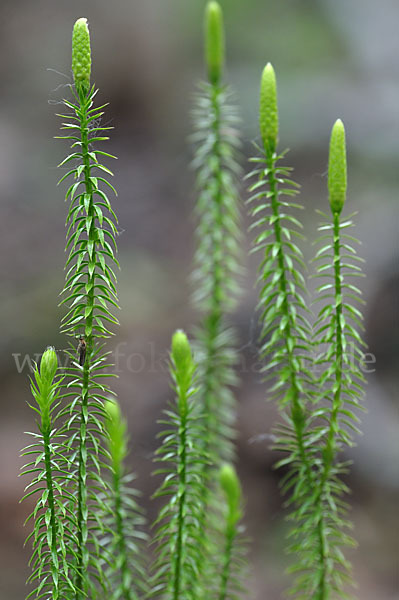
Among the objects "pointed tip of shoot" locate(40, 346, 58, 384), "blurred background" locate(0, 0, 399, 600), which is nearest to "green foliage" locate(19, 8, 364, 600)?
"pointed tip of shoot" locate(40, 346, 58, 384)

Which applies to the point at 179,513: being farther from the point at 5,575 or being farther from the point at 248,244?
the point at 248,244

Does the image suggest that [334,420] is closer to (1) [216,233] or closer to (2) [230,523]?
(2) [230,523]

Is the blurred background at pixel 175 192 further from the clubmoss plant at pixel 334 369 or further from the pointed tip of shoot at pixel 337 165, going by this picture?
the pointed tip of shoot at pixel 337 165

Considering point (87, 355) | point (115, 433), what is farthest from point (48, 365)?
point (115, 433)

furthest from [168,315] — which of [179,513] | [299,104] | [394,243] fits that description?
[179,513]

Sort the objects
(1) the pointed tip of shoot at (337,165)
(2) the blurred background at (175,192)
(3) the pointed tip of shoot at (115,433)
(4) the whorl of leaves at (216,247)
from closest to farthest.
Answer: (1) the pointed tip of shoot at (337,165) < (3) the pointed tip of shoot at (115,433) < (4) the whorl of leaves at (216,247) < (2) the blurred background at (175,192)

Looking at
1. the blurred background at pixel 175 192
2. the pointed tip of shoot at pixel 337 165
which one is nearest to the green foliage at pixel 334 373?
the pointed tip of shoot at pixel 337 165
